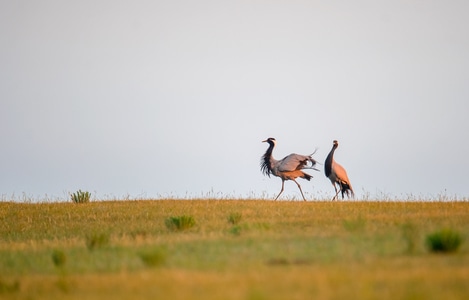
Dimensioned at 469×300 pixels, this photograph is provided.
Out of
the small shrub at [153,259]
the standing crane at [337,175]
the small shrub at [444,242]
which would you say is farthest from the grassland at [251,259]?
the standing crane at [337,175]

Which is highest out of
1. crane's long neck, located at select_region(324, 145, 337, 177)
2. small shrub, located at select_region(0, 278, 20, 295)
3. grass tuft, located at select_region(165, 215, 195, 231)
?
crane's long neck, located at select_region(324, 145, 337, 177)

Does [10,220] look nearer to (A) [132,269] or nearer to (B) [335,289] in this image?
(A) [132,269]

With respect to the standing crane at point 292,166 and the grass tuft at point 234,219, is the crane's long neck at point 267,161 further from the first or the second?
the grass tuft at point 234,219

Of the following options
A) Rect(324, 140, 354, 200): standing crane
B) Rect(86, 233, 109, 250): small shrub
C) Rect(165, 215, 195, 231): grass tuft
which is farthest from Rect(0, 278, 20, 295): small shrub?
Rect(324, 140, 354, 200): standing crane

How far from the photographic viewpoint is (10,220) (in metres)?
24.9

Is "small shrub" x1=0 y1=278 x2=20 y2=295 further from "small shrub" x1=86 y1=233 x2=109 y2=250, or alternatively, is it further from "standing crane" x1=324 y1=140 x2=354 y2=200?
"standing crane" x1=324 y1=140 x2=354 y2=200

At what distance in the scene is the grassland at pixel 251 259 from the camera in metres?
9.55

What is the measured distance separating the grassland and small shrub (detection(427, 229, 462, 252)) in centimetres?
15

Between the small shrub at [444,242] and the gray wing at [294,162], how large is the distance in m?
19.1

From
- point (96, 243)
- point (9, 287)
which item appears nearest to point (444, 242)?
point (9, 287)

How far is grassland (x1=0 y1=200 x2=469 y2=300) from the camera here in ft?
31.3

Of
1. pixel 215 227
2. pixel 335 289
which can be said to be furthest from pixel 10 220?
pixel 335 289

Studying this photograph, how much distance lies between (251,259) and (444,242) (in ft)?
9.98

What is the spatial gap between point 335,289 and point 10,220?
58.3ft
